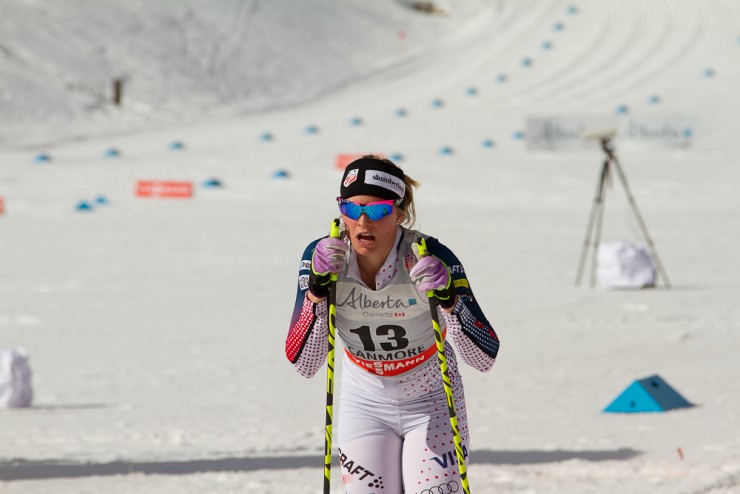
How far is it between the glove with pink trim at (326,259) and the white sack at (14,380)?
5.50 metres

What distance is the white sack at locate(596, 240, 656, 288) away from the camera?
14039 millimetres

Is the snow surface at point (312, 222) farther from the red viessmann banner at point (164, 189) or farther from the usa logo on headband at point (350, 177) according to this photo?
the usa logo on headband at point (350, 177)

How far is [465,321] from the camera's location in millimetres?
3955

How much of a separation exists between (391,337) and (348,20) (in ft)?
131

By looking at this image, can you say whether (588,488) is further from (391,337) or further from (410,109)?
(410,109)

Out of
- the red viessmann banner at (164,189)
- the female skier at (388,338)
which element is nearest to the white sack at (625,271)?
the red viessmann banner at (164,189)

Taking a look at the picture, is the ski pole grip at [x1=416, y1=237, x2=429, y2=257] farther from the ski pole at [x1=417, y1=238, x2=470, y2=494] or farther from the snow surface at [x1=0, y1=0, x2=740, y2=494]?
the snow surface at [x1=0, y1=0, x2=740, y2=494]

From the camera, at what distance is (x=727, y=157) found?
2611cm

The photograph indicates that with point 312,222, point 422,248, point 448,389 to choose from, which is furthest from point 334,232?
point 312,222

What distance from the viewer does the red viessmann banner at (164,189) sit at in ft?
72.0

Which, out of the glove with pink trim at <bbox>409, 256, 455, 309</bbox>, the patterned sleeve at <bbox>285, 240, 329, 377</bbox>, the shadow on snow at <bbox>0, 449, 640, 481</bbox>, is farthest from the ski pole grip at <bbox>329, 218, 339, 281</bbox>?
the shadow on snow at <bbox>0, 449, 640, 481</bbox>

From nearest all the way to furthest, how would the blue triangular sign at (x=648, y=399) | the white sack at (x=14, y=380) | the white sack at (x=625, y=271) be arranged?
1. the blue triangular sign at (x=648, y=399)
2. the white sack at (x=14, y=380)
3. the white sack at (x=625, y=271)

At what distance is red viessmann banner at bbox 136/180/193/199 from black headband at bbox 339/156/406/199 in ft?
59.8

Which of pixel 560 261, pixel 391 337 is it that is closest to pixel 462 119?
pixel 560 261
